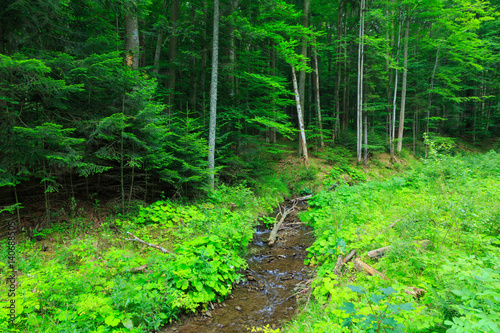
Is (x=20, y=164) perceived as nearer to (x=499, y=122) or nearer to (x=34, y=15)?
(x=34, y=15)

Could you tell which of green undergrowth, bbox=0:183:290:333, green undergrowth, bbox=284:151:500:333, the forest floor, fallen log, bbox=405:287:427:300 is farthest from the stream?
fallen log, bbox=405:287:427:300

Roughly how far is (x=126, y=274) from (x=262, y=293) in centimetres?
275

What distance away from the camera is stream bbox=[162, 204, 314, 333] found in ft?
13.1

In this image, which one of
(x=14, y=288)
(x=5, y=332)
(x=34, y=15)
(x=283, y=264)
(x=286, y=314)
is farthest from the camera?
(x=283, y=264)

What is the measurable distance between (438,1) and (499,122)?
1832 cm

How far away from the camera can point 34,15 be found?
5.18 meters

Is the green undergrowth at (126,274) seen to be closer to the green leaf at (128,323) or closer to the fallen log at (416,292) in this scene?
the green leaf at (128,323)

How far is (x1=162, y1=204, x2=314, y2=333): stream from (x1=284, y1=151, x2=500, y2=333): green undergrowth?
1.90 feet

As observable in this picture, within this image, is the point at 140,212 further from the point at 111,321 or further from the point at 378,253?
the point at 378,253

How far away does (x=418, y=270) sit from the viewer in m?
3.49

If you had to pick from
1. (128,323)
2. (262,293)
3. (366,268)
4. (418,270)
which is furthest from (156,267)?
(418,270)

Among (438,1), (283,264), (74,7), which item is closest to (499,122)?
(438,1)

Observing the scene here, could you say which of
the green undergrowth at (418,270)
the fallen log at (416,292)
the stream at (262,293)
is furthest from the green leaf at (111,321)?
the fallen log at (416,292)

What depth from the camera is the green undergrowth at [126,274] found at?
3.23 meters
